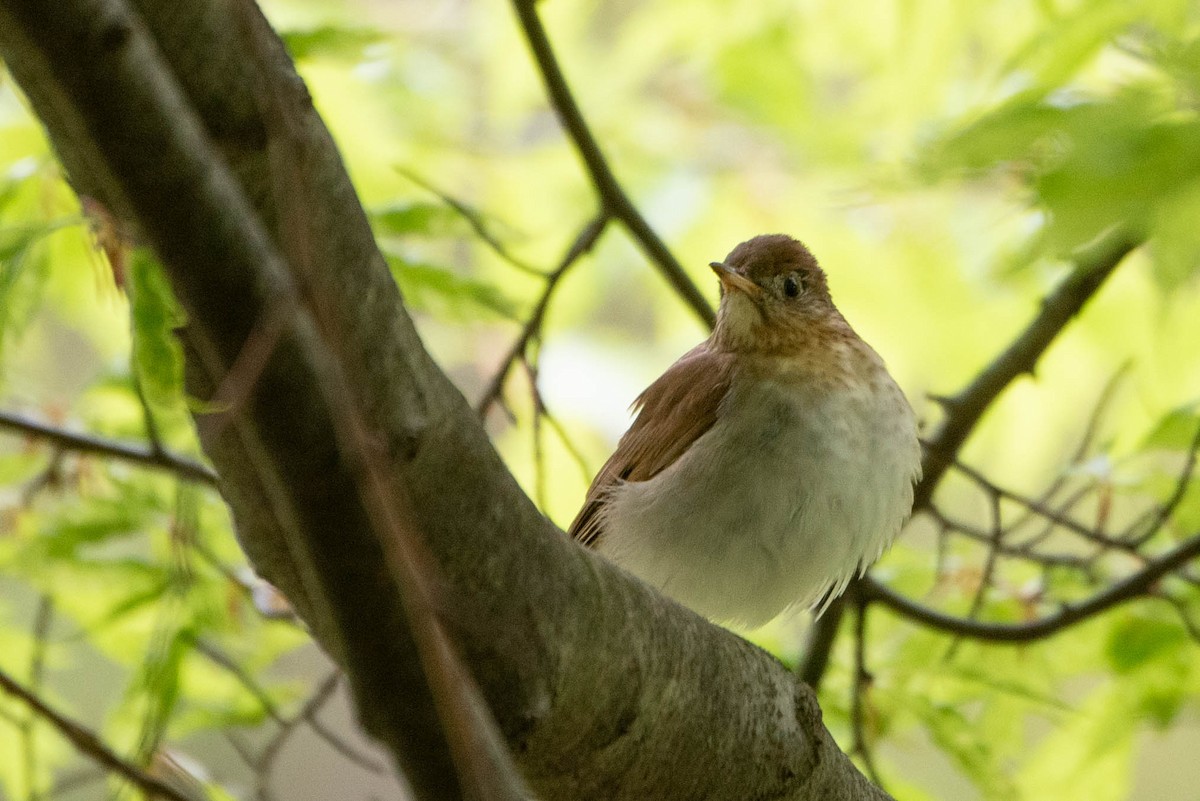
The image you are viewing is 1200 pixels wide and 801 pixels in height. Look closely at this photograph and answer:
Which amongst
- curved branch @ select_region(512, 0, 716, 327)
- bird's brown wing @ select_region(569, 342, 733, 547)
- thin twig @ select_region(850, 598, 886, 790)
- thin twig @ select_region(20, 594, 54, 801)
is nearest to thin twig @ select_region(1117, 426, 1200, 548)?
thin twig @ select_region(850, 598, 886, 790)

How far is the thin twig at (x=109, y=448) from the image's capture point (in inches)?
112

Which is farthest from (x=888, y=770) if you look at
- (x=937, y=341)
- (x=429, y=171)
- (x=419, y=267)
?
(x=429, y=171)

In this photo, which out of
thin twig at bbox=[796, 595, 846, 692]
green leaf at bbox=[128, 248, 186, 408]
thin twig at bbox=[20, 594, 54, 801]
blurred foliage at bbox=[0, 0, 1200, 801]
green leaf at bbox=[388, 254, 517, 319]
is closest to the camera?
green leaf at bbox=[128, 248, 186, 408]

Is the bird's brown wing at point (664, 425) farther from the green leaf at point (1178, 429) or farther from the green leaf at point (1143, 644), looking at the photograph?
the green leaf at point (1143, 644)

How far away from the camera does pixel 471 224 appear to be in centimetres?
277

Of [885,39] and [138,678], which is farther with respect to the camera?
[885,39]

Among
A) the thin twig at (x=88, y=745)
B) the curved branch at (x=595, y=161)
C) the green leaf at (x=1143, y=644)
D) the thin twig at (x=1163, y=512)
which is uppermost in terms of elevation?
the curved branch at (x=595, y=161)

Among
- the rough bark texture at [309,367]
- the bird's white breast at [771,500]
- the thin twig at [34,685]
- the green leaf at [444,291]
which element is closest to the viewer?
the rough bark texture at [309,367]

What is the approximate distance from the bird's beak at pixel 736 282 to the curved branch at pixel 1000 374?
1.91ft

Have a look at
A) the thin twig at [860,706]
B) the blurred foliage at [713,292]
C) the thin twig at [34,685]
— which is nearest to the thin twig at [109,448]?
the blurred foliage at [713,292]

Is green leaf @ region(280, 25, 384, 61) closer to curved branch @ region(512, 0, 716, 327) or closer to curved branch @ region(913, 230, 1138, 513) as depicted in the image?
curved branch @ region(512, 0, 716, 327)

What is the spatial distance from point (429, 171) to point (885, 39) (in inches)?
→ 69.5

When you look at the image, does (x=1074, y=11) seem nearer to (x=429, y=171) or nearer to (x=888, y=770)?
(x=888, y=770)

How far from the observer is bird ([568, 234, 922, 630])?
298 cm
